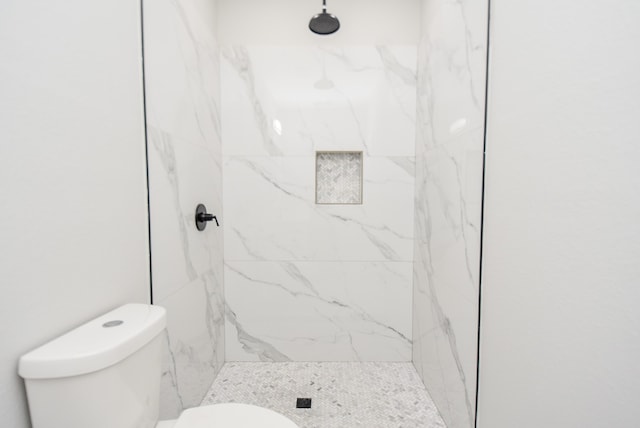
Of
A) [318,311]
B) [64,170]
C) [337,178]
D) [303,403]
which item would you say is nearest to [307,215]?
[337,178]

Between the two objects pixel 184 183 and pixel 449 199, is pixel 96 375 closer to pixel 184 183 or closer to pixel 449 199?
pixel 184 183

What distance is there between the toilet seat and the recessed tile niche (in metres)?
1.28

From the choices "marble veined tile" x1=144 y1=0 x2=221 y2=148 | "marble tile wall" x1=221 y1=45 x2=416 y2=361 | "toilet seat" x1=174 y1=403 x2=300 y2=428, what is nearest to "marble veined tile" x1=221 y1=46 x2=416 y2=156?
"marble tile wall" x1=221 y1=45 x2=416 y2=361

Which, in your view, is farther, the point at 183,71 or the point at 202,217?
the point at 202,217

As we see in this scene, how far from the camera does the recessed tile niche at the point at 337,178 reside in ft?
6.50

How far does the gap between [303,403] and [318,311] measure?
53 cm

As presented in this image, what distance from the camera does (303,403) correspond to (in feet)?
5.23

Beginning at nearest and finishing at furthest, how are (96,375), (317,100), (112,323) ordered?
1. (96,375)
2. (112,323)
3. (317,100)

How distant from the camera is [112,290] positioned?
3.07 feet

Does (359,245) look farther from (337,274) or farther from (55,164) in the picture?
(55,164)

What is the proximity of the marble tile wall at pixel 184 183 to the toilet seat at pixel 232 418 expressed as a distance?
15.2 inches

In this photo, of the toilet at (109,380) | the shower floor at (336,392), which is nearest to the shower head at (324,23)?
the toilet at (109,380)

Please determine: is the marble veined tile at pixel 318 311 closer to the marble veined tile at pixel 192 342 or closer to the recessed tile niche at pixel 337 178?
the marble veined tile at pixel 192 342

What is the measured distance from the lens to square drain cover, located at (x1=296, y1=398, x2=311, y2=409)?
1566mm
